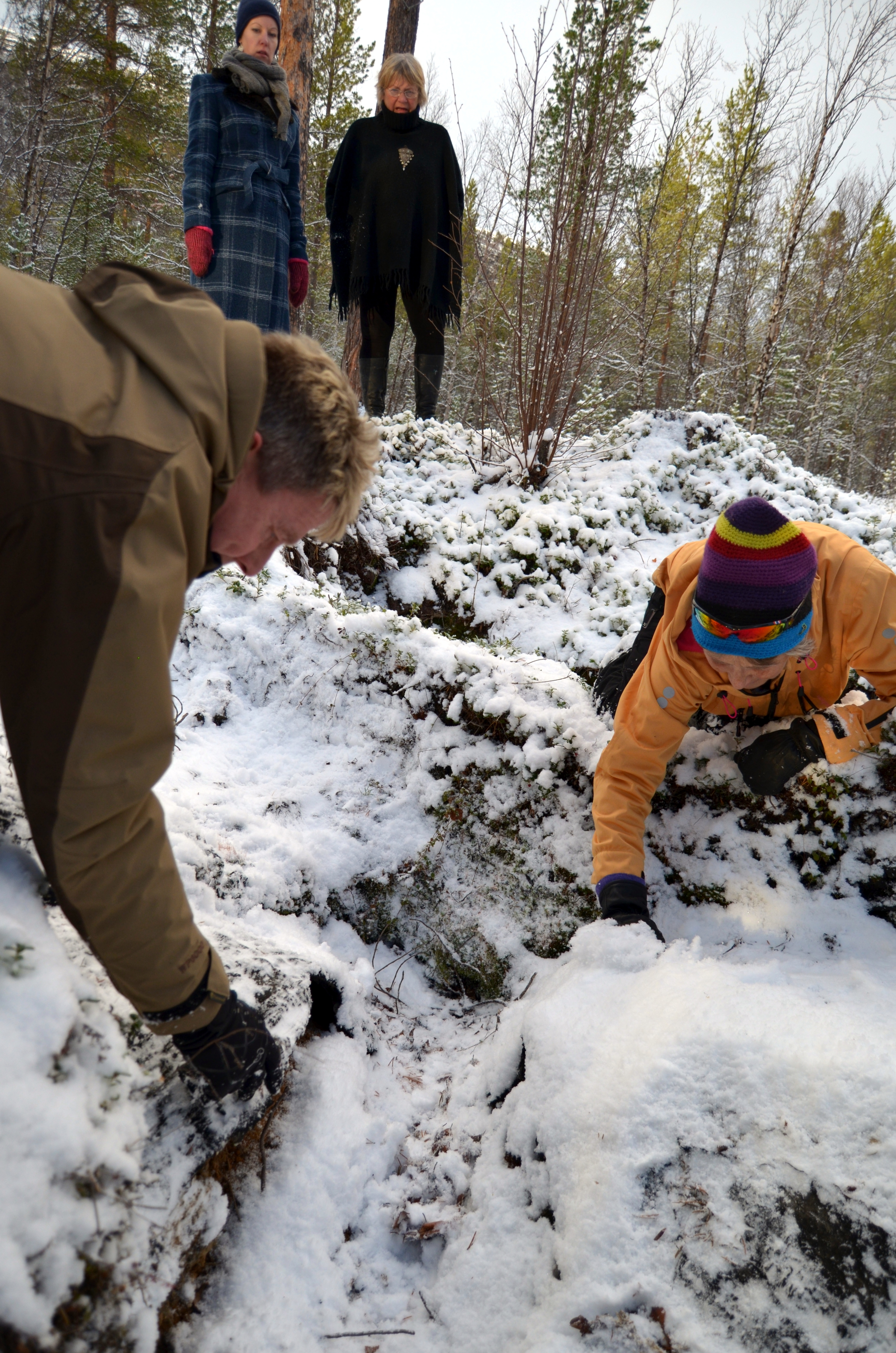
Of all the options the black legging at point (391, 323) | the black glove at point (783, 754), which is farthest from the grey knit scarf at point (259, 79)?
the black glove at point (783, 754)

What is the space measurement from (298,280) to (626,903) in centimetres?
458

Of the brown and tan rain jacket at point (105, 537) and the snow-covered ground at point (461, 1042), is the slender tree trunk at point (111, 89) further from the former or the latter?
the brown and tan rain jacket at point (105, 537)

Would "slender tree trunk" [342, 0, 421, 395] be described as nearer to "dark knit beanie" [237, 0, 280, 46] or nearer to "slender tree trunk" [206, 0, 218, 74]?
"dark knit beanie" [237, 0, 280, 46]

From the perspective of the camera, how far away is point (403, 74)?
16.0 feet

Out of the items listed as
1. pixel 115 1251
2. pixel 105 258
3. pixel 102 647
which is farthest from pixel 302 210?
pixel 105 258

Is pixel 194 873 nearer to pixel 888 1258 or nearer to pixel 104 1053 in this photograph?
pixel 104 1053

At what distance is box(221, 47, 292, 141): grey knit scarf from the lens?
3.82 metres

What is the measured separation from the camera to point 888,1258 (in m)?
1.24

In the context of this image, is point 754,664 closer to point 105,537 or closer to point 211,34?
point 105,537

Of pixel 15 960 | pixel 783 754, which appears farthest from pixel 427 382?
pixel 15 960

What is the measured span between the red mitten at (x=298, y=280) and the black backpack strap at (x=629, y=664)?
3404 millimetres

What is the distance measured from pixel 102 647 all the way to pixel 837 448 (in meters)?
24.8

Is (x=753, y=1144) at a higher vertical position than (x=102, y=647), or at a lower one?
lower

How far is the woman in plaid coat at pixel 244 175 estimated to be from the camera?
12.8 feet
